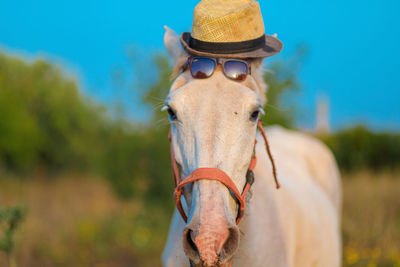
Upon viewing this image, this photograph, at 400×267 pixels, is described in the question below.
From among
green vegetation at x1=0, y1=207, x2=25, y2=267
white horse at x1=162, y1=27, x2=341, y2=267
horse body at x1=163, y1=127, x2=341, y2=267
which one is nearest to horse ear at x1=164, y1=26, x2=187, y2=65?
white horse at x1=162, y1=27, x2=341, y2=267

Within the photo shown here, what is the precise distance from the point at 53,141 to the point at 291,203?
40.9ft

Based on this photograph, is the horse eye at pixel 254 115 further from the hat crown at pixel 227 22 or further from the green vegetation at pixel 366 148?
the green vegetation at pixel 366 148

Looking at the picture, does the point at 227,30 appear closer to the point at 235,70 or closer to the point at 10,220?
the point at 235,70

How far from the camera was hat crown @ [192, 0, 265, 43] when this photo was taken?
6.07 feet

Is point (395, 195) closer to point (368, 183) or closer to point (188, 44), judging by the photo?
point (368, 183)

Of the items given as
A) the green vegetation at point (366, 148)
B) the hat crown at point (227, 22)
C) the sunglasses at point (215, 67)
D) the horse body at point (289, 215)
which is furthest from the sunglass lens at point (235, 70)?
the green vegetation at point (366, 148)

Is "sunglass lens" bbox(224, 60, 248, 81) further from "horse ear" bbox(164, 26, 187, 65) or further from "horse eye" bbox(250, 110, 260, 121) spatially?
"horse ear" bbox(164, 26, 187, 65)

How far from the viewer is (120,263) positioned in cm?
562

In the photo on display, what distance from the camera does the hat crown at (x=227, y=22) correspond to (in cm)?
185

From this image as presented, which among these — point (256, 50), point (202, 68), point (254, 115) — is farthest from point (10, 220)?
point (256, 50)

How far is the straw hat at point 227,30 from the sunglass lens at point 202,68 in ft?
0.21

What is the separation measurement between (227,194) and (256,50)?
859mm

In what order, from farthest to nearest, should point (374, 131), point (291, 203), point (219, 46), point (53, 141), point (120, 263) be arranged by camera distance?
point (53, 141), point (374, 131), point (120, 263), point (291, 203), point (219, 46)

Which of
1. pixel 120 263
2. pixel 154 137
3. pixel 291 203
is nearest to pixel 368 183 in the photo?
pixel 154 137
